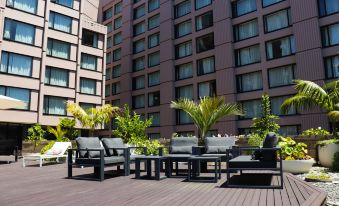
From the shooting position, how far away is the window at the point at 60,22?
101ft

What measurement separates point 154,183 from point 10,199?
3474 millimetres

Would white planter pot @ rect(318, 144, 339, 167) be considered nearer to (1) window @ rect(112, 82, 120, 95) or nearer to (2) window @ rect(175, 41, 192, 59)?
(2) window @ rect(175, 41, 192, 59)

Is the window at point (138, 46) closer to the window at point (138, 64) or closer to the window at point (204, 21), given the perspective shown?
the window at point (138, 64)

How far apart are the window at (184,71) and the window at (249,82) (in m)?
6.43

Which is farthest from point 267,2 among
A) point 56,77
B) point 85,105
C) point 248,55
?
point 56,77

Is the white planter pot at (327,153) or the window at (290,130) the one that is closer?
the white planter pot at (327,153)

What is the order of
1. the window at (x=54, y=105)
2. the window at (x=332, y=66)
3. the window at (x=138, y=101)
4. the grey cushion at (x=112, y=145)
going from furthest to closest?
the window at (x=138, y=101) → the window at (x=54, y=105) → the window at (x=332, y=66) → the grey cushion at (x=112, y=145)

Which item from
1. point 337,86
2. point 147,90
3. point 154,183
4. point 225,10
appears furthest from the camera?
point 147,90

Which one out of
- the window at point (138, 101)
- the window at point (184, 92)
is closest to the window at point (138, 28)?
the window at point (138, 101)

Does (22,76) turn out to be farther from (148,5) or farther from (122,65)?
(148,5)

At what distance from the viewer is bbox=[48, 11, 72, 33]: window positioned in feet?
101

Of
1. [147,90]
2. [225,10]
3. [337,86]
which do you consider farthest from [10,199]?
[147,90]

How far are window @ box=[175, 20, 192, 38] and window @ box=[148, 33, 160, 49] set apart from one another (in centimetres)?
340

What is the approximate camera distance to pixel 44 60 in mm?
29516
